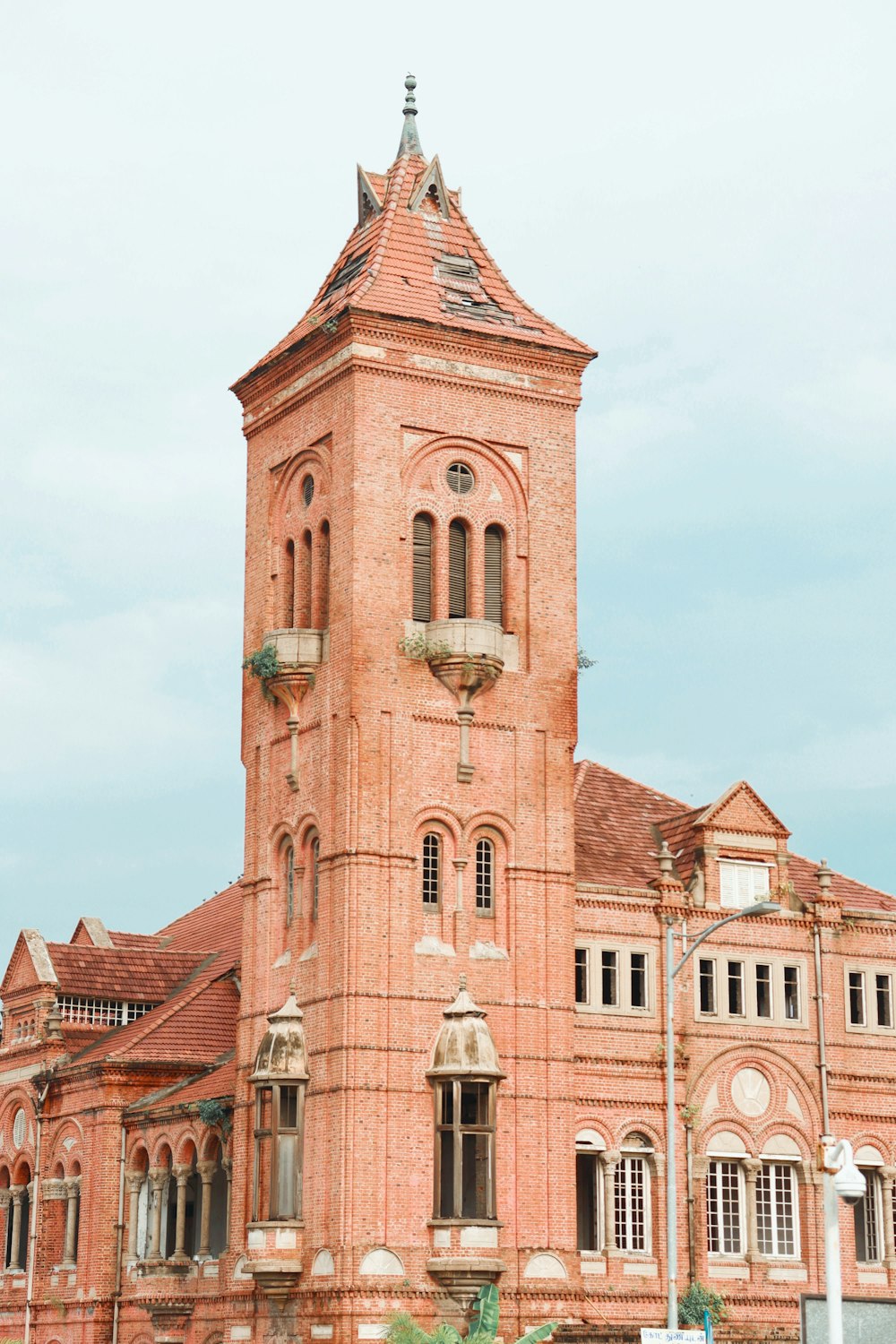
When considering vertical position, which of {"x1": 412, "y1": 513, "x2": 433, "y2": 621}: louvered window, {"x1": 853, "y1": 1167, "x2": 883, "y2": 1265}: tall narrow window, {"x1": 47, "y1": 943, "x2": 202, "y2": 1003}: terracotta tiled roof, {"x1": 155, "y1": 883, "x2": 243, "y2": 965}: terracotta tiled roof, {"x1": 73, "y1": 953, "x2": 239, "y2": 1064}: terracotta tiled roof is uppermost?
{"x1": 412, "y1": 513, "x2": 433, "y2": 621}: louvered window

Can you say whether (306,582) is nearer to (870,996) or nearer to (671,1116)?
(671,1116)

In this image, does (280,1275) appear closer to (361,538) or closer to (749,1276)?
(749,1276)

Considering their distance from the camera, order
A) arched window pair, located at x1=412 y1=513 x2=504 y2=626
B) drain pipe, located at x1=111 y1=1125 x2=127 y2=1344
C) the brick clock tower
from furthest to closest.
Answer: drain pipe, located at x1=111 y1=1125 x2=127 y2=1344, arched window pair, located at x1=412 y1=513 x2=504 y2=626, the brick clock tower

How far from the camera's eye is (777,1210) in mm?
48281

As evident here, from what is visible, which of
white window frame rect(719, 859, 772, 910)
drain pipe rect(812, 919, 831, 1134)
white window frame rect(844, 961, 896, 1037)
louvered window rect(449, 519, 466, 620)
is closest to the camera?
louvered window rect(449, 519, 466, 620)

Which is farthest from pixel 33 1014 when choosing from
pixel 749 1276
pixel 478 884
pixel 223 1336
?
pixel 749 1276

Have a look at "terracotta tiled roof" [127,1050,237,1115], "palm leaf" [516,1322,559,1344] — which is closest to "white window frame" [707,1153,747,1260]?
"palm leaf" [516,1322,559,1344]

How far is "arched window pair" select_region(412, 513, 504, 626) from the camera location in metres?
46.8

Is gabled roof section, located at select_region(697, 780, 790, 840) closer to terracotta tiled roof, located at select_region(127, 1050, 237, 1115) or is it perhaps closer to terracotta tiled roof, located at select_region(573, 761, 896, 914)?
terracotta tiled roof, located at select_region(573, 761, 896, 914)

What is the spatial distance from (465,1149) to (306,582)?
13358 mm

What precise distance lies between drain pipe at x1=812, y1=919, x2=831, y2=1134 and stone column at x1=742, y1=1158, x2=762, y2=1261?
1.96 meters

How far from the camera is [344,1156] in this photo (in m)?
42.2

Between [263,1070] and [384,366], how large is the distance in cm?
1538

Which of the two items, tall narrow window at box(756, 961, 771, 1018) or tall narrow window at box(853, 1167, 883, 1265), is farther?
tall narrow window at box(756, 961, 771, 1018)
